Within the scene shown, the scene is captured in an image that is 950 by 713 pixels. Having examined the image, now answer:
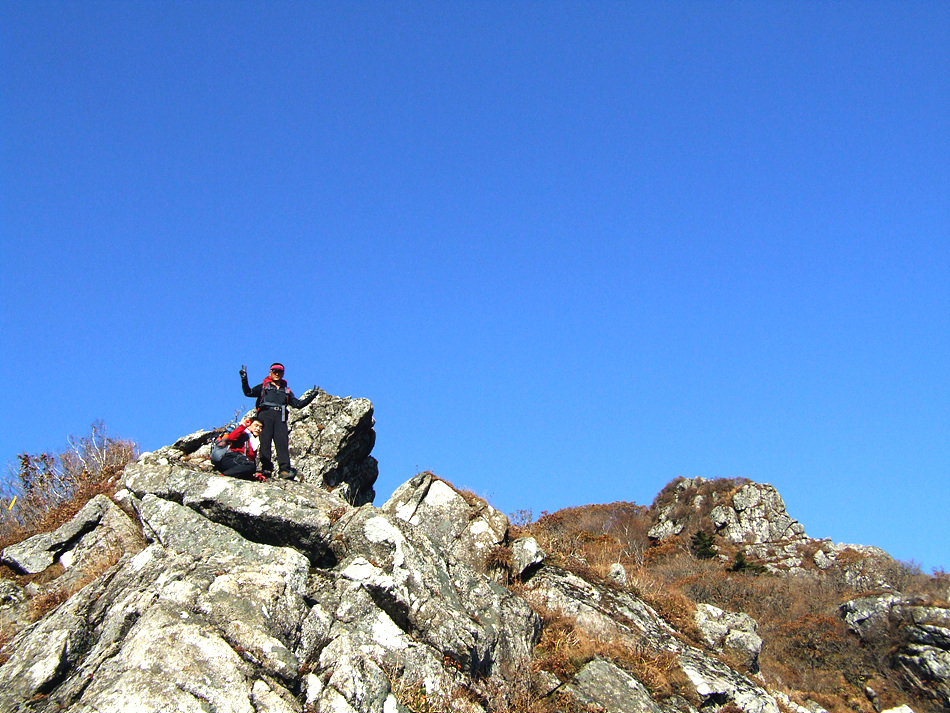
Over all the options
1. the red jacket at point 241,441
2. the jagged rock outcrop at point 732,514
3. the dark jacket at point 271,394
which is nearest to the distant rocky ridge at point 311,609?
the red jacket at point 241,441

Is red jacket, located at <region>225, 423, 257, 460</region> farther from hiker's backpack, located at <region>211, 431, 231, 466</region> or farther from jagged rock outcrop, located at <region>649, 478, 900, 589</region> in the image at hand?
jagged rock outcrop, located at <region>649, 478, 900, 589</region>

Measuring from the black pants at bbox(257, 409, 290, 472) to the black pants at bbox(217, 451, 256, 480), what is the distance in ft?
2.94

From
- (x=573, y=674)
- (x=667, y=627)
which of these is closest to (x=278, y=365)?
(x=573, y=674)

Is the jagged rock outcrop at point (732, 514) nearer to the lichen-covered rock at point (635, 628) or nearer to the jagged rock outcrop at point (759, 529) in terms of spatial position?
the jagged rock outcrop at point (759, 529)

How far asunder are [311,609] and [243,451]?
6.69 meters

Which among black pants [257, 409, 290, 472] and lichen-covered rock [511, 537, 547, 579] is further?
black pants [257, 409, 290, 472]

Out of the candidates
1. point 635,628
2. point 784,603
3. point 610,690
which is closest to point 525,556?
point 635,628

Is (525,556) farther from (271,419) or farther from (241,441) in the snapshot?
(241,441)

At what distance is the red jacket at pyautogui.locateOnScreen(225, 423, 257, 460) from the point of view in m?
16.1

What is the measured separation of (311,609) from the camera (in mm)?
10477

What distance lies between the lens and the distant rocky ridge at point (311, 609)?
8781 mm

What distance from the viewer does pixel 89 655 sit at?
914 centimetres

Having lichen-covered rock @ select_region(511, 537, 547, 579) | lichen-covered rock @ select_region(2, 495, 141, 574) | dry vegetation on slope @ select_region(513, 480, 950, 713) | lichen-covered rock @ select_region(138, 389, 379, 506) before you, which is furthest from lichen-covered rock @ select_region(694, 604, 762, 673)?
lichen-covered rock @ select_region(2, 495, 141, 574)

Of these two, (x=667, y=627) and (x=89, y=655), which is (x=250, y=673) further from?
(x=667, y=627)
